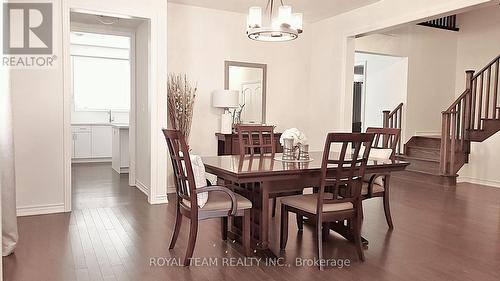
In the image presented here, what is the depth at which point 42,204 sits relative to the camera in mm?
4273

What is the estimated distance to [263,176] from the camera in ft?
9.02

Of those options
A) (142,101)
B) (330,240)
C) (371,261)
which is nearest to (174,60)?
(142,101)

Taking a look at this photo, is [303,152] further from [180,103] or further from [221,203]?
[180,103]

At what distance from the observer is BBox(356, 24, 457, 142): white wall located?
24.7ft

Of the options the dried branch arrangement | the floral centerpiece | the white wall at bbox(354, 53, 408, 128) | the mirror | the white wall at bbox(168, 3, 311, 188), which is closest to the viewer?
the floral centerpiece

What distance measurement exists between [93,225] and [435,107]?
6.92 metres

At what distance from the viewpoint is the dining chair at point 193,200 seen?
277 centimetres

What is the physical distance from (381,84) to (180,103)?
4.71 meters

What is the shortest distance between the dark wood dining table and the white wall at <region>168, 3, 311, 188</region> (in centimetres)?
234

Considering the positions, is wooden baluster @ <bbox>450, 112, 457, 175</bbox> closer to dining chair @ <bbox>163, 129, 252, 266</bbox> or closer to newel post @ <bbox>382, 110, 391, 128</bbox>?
newel post @ <bbox>382, 110, 391, 128</bbox>

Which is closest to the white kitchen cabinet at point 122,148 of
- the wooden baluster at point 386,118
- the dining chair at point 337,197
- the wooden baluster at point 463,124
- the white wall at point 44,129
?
the white wall at point 44,129

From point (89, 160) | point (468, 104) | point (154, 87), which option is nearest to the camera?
point (154, 87)

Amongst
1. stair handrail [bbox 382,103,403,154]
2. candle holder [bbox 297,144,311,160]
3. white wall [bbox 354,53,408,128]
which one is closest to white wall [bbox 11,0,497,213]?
stair handrail [bbox 382,103,403,154]

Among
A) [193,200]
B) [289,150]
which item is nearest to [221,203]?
[193,200]
